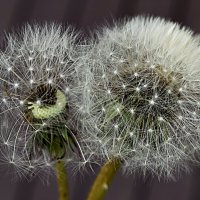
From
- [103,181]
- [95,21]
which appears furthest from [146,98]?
[95,21]

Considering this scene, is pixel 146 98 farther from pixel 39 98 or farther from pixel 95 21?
pixel 95 21

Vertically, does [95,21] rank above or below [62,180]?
above

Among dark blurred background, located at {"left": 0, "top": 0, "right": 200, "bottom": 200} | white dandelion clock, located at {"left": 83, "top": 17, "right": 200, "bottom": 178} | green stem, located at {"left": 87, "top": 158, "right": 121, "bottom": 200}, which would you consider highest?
dark blurred background, located at {"left": 0, "top": 0, "right": 200, "bottom": 200}

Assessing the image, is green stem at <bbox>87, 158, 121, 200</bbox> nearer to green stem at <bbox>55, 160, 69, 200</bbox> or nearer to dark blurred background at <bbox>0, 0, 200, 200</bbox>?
green stem at <bbox>55, 160, 69, 200</bbox>

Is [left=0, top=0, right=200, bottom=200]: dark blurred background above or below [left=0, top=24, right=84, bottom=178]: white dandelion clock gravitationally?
above

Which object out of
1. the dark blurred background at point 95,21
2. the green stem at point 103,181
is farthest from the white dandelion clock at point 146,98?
the dark blurred background at point 95,21

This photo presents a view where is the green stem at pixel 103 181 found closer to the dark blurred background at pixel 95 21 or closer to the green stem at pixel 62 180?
the green stem at pixel 62 180

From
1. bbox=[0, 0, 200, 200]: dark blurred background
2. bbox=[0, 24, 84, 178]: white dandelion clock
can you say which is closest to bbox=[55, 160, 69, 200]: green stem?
bbox=[0, 24, 84, 178]: white dandelion clock
